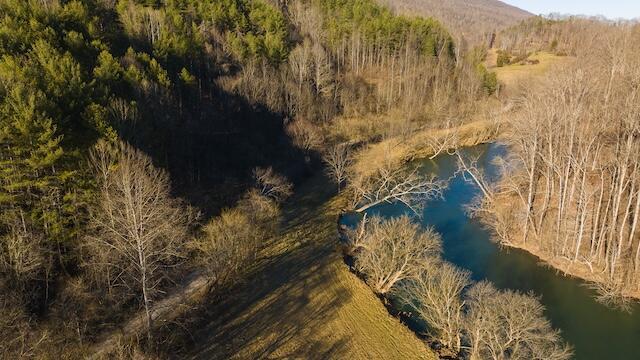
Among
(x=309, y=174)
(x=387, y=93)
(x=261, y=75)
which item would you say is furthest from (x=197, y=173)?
(x=387, y=93)

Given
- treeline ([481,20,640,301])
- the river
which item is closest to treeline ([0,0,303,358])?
the river

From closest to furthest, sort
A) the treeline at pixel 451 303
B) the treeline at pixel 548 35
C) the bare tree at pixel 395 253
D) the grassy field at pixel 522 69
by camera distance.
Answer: the treeline at pixel 451 303
the bare tree at pixel 395 253
the grassy field at pixel 522 69
the treeline at pixel 548 35

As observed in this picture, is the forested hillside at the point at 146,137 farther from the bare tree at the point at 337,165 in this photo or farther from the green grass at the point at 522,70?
the green grass at the point at 522,70

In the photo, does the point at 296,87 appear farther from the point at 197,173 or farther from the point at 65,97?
the point at 65,97

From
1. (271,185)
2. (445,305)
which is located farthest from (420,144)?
(445,305)

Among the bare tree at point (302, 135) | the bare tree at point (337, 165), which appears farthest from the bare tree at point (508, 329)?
the bare tree at point (302, 135)

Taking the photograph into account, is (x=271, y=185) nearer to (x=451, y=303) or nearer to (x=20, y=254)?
(x=451, y=303)
